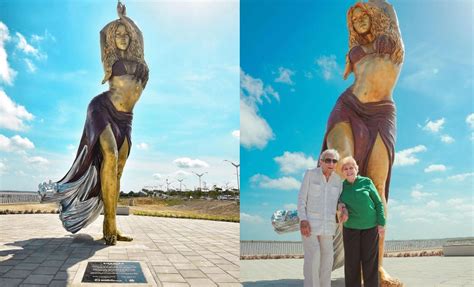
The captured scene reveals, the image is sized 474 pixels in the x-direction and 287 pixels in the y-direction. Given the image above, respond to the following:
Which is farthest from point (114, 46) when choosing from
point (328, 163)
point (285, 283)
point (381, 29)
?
point (328, 163)

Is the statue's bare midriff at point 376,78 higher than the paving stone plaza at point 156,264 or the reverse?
higher

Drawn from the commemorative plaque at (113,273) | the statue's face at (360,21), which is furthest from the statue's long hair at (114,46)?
the statue's face at (360,21)

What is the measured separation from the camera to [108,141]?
901 centimetres

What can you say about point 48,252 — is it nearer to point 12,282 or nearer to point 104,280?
point 12,282

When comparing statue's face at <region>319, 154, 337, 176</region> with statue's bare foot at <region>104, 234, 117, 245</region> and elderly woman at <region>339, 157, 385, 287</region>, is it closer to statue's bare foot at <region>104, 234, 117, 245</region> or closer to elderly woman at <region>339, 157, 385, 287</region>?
elderly woman at <region>339, 157, 385, 287</region>

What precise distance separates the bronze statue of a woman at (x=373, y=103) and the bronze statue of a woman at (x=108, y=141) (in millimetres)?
4929

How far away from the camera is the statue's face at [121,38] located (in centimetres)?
941

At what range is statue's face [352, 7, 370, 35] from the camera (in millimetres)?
6270

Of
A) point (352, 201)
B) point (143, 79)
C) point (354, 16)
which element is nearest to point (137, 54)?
point (143, 79)

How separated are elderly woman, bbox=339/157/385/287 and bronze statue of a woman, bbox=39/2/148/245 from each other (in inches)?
233

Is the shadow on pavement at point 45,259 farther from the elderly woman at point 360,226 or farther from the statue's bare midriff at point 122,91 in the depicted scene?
the elderly woman at point 360,226

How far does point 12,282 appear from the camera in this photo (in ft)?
18.0

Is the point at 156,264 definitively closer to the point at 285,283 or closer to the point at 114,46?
the point at 285,283

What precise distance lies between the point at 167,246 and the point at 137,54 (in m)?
4.30
